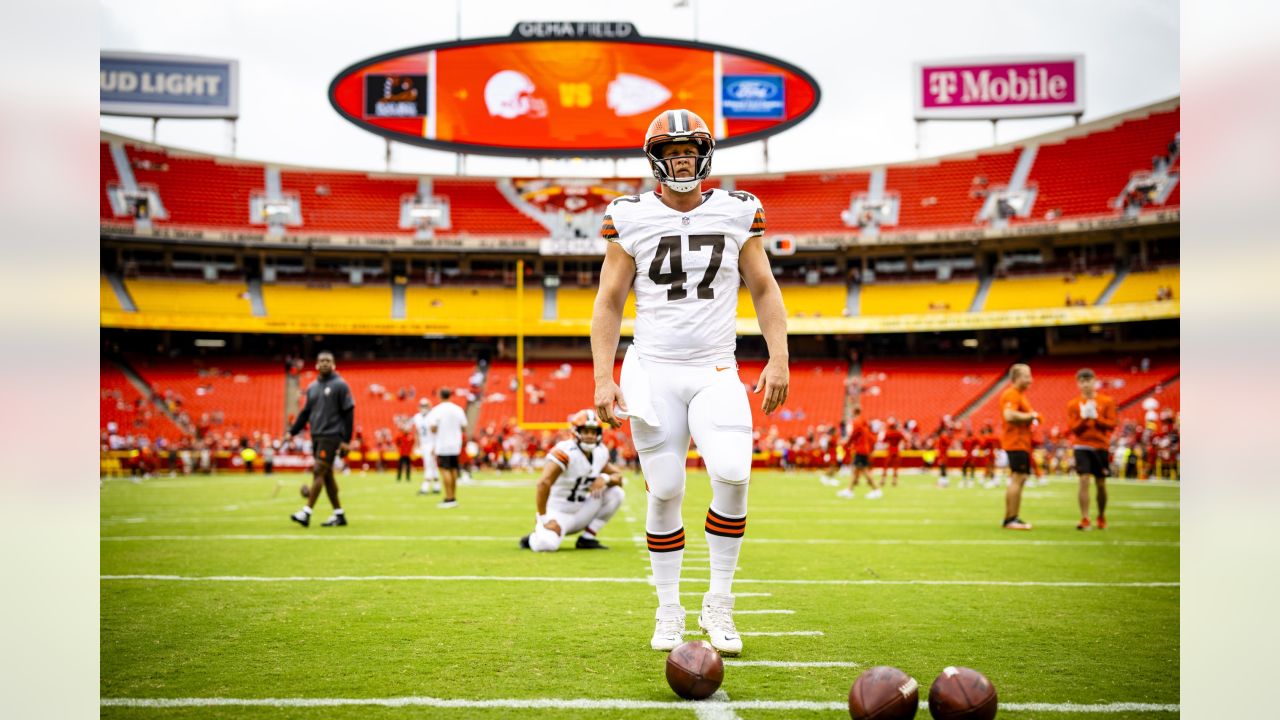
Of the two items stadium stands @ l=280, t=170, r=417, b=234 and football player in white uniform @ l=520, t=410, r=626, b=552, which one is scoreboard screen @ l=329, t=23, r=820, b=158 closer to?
stadium stands @ l=280, t=170, r=417, b=234

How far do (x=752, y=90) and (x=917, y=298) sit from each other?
1337 centimetres

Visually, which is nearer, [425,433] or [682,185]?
[682,185]

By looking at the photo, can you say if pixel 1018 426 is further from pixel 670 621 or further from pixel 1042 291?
pixel 1042 291

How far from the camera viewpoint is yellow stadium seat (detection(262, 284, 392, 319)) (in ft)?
148

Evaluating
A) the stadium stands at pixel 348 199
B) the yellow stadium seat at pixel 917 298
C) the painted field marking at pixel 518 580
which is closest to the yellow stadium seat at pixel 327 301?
the stadium stands at pixel 348 199

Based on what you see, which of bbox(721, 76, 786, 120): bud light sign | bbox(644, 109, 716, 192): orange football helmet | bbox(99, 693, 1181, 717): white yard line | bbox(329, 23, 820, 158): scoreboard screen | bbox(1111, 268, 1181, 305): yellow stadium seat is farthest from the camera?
bbox(1111, 268, 1181, 305): yellow stadium seat

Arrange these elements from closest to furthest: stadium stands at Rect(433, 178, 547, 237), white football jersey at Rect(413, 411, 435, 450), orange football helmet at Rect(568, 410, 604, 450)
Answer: orange football helmet at Rect(568, 410, 604, 450)
white football jersey at Rect(413, 411, 435, 450)
stadium stands at Rect(433, 178, 547, 237)

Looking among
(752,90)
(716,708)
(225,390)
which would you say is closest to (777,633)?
(716,708)

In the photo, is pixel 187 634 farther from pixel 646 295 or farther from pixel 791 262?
pixel 791 262

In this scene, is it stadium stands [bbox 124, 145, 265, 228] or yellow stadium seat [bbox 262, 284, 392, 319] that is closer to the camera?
stadium stands [bbox 124, 145, 265, 228]

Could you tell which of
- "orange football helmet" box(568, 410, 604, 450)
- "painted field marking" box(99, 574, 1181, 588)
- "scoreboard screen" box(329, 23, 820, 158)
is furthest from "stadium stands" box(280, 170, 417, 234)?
"painted field marking" box(99, 574, 1181, 588)

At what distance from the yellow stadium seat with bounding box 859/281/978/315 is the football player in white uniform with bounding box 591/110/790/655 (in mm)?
40465

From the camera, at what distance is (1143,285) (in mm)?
40531
